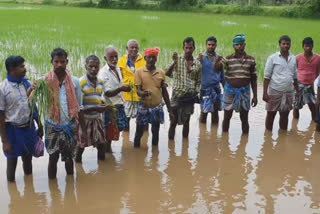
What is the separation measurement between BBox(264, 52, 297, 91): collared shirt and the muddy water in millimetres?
719

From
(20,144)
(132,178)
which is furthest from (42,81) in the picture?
(132,178)

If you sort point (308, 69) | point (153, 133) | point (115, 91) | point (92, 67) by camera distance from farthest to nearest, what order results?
point (308, 69), point (153, 133), point (115, 91), point (92, 67)

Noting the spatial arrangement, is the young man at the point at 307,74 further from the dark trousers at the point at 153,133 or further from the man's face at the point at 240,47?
the dark trousers at the point at 153,133

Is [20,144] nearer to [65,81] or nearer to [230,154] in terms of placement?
[65,81]

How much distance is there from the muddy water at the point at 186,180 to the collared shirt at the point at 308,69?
97 cm

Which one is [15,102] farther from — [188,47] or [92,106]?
[188,47]

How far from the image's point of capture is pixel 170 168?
4.64 metres

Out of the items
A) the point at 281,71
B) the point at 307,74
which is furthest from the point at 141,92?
the point at 307,74

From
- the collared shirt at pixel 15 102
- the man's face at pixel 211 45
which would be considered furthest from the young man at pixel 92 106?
the man's face at pixel 211 45

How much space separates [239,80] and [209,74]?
538 mm

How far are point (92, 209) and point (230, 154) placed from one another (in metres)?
2.09

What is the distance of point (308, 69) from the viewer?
630cm

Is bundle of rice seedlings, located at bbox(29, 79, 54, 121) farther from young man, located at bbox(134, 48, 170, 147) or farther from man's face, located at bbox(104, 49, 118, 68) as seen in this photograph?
young man, located at bbox(134, 48, 170, 147)

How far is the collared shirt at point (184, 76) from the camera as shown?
209 inches
